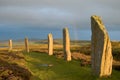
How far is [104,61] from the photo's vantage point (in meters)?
29.0

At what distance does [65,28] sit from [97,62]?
64.2 ft

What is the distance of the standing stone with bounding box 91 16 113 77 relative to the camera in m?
28.8

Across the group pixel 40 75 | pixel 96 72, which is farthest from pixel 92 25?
pixel 40 75

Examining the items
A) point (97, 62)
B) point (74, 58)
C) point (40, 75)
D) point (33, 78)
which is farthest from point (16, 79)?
point (74, 58)

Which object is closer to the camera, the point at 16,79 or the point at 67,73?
the point at 16,79

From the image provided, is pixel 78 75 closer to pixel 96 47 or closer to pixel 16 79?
pixel 96 47

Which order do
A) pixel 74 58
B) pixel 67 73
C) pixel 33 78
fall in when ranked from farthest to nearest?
pixel 74 58 < pixel 67 73 < pixel 33 78

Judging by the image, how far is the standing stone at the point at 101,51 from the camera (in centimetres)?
2884

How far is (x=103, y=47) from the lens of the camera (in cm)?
2873

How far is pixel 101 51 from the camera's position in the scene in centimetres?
2889

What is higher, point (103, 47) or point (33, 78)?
point (103, 47)

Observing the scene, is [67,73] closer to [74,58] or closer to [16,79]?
[16,79]


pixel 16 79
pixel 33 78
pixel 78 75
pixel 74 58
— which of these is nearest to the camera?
→ pixel 16 79

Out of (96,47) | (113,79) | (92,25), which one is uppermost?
(92,25)
